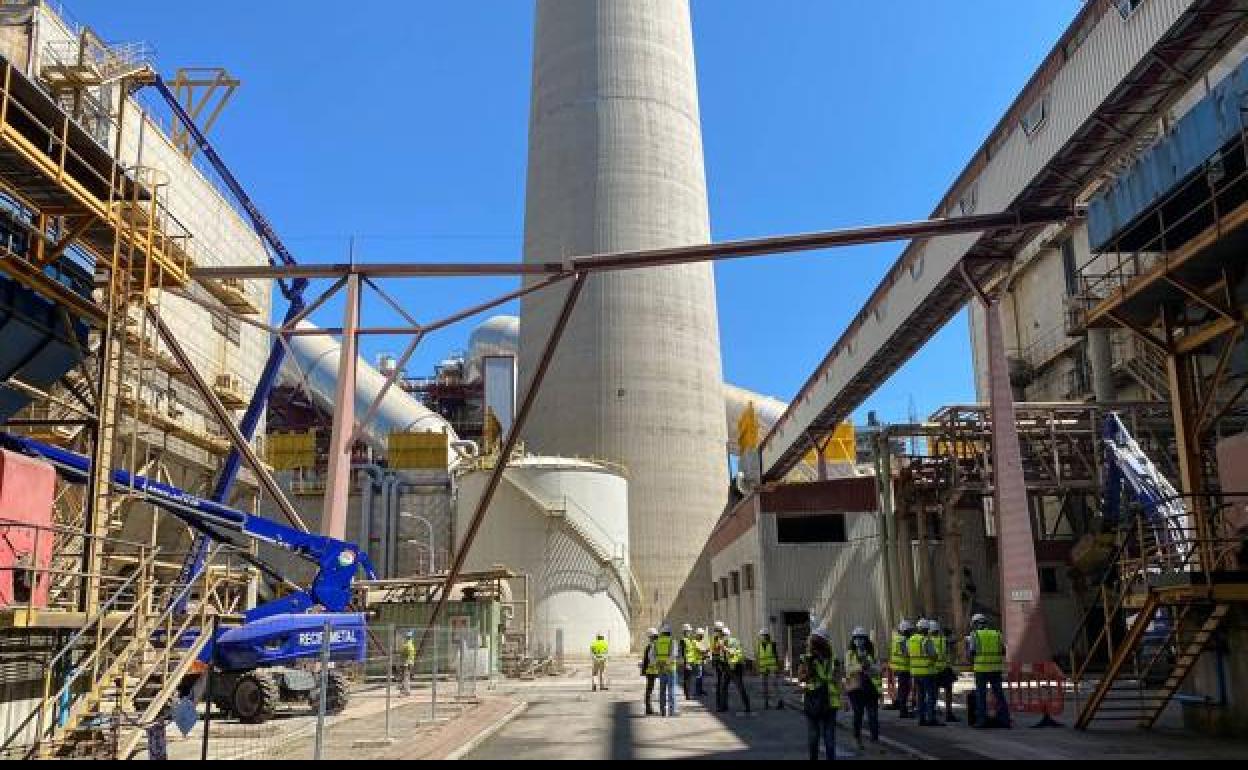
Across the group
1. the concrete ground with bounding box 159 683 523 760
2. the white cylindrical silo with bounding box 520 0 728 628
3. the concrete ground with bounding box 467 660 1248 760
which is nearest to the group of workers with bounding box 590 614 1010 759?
the concrete ground with bounding box 467 660 1248 760

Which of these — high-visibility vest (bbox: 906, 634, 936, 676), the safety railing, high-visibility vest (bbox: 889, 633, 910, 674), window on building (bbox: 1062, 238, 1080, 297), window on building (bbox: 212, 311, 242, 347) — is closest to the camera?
the safety railing

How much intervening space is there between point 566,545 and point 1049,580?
20.0 m

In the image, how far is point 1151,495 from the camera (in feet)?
74.8

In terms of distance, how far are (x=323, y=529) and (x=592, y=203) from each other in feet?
102

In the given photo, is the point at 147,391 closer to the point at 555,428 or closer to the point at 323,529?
the point at 323,529

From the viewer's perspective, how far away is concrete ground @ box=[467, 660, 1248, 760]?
13.3m

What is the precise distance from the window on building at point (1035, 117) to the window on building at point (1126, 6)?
269cm

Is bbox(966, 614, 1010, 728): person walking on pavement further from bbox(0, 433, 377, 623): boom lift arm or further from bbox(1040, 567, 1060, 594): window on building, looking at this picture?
bbox(1040, 567, 1060, 594): window on building

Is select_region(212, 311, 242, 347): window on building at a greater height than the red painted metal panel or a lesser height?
greater

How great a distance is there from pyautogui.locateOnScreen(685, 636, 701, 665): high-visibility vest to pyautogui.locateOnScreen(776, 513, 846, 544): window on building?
31.1ft

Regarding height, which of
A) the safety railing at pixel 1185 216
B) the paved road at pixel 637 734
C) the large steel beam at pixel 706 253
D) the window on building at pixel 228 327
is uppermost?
the window on building at pixel 228 327

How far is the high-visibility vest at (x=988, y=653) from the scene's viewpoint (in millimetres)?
15867

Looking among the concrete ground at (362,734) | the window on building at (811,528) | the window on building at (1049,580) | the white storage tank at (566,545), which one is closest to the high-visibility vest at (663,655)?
the concrete ground at (362,734)

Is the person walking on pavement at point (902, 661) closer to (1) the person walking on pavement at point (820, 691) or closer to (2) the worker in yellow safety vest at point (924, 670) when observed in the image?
(2) the worker in yellow safety vest at point (924, 670)
